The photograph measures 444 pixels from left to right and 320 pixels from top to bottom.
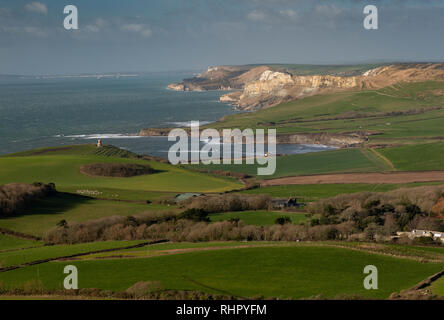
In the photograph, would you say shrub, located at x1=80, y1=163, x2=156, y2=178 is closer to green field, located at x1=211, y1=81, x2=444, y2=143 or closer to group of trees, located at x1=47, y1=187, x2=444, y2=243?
group of trees, located at x1=47, y1=187, x2=444, y2=243

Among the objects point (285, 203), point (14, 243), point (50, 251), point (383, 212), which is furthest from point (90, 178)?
point (383, 212)

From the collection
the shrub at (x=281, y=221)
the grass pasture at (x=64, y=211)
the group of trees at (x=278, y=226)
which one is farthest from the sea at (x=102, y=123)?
the shrub at (x=281, y=221)

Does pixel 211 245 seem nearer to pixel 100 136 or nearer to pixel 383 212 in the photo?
pixel 383 212

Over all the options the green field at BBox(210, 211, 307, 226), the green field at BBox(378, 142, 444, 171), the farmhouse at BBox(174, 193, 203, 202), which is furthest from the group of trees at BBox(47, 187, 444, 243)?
the green field at BBox(378, 142, 444, 171)

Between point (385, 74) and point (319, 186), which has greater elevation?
point (385, 74)

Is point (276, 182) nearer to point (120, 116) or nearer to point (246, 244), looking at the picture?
point (246, 244)
